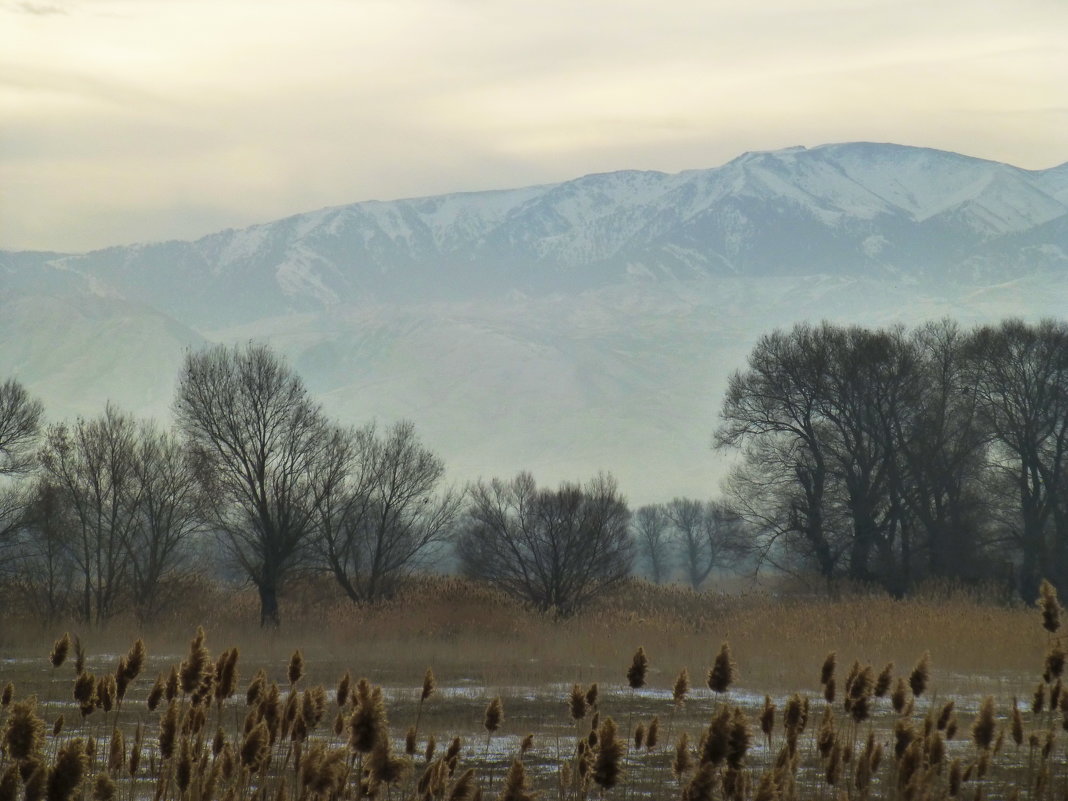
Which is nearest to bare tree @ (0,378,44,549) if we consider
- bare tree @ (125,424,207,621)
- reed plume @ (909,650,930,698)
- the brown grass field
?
bare tree @ (125,424,207,621)

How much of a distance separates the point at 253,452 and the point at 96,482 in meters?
5.63

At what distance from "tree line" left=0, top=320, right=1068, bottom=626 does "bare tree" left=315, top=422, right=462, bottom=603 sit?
103mm

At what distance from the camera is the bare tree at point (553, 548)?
131ft

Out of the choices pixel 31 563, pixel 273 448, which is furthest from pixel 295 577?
pixel 31 563

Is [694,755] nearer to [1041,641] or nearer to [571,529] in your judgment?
[1041,641]

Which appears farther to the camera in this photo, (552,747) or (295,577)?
(295,577)

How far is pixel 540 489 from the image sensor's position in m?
47.4

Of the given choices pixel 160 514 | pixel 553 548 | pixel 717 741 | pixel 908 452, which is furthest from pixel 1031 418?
pixel 717 741

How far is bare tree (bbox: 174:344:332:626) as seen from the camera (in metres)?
41.1

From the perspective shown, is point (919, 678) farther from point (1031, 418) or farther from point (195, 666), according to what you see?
point (1031, 418)

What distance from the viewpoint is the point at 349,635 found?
3238cm

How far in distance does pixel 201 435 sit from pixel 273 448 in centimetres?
228

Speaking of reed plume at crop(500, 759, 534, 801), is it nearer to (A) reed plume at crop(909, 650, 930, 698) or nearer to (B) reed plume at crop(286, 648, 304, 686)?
(B) reed plume at crop(286, 648, 304, 686)

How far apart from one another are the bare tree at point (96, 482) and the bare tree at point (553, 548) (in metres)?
11.1
